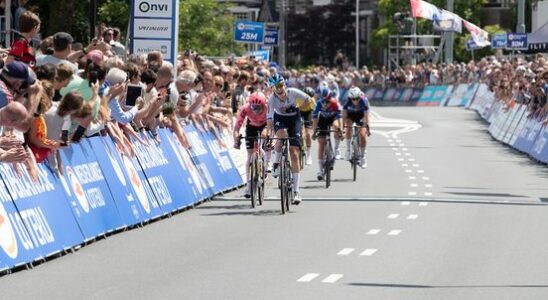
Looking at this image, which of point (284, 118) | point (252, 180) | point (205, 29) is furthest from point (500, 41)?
point (252, 180)

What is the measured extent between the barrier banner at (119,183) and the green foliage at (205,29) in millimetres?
45514

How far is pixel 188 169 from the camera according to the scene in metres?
21.4

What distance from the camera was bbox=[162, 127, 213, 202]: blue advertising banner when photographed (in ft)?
69.1

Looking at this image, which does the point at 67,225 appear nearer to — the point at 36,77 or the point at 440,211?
the point at 36,77

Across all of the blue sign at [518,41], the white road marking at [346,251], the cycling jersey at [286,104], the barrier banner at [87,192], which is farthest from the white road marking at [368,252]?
the blue sign at [518,41]

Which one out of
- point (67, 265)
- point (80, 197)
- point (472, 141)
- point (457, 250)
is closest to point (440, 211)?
point (457, 250)

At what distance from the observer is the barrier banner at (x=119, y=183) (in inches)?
677

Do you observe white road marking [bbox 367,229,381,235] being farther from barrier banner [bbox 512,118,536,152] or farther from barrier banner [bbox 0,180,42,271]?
barrier banner [bbox 512,118,536,152]

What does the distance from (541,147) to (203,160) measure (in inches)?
477

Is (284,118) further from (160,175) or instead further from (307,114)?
(307,114)

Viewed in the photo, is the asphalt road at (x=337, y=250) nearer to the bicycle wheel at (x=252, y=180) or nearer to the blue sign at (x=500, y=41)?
the bicycle wheel at (x=252, y=180)

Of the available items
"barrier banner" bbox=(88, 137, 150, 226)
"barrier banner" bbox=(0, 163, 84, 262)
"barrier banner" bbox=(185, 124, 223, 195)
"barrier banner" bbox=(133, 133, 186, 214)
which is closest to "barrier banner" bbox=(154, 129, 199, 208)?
"barrier banner" bbox=(133, 133, 186, 214)

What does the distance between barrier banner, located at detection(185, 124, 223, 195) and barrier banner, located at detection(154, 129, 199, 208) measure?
94 cm

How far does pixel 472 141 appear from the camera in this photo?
41219 mm
